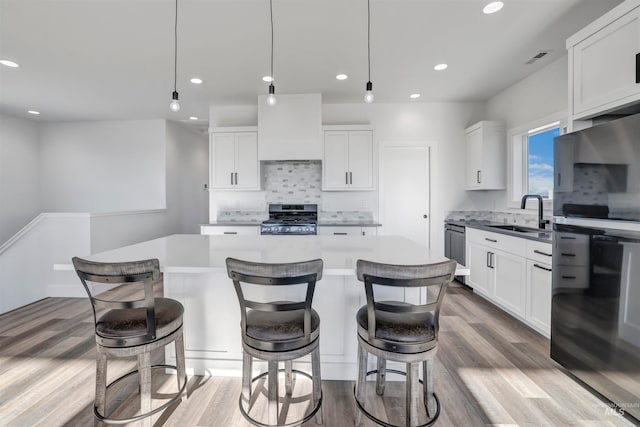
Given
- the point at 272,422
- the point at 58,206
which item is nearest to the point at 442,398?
the point at 272,422

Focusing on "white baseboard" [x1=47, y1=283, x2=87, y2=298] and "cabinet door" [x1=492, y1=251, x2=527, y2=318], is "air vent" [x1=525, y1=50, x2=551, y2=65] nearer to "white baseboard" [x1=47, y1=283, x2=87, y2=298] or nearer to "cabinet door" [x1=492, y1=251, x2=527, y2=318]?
"cabinet door" [x1=492, y1=251, x2=527, y2=318]

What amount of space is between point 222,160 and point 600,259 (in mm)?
4351

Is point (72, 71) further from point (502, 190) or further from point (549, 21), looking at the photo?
point (502, 190)

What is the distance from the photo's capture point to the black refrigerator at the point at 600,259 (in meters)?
1.58

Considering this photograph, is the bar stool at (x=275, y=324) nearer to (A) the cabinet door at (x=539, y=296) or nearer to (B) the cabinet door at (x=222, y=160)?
(A) the cabinet door at (x=539, y=296)

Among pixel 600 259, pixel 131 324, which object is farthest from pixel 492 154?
pixel 131 324

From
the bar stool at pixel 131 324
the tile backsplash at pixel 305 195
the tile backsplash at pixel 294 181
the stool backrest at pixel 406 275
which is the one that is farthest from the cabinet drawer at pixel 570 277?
the tile backsplash at pixel 294 181

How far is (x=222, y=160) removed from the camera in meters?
4.51

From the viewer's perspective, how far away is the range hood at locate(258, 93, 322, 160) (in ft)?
13.8

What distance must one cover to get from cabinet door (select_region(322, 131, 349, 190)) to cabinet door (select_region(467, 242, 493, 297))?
192 cm

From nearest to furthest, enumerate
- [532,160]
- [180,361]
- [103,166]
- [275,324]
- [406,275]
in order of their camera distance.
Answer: [406,275] < [275,324] < [180,361] < [532,160] < [103,166]

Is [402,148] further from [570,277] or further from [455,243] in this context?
[570,277]

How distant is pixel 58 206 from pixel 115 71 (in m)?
3.89

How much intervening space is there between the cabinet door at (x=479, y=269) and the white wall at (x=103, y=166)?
5.38 meters
